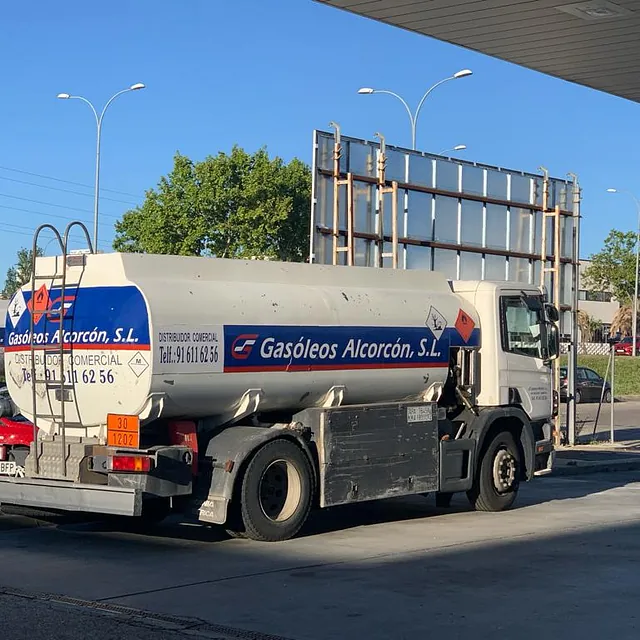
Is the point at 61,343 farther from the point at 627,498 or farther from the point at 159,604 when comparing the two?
the point at 627,498

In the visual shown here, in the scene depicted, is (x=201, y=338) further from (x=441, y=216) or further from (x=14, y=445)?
(x=441, y=216)

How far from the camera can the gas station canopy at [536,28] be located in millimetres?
13242

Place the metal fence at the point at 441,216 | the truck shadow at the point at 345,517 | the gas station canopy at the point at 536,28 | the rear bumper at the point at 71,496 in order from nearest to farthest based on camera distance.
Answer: the rear bumper at the point at 71,496
the truck shadow at the point at 345,517
the gas station canopy at the point at 536,28
the metal fence at the point at 441,216

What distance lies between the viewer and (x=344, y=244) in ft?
62.4

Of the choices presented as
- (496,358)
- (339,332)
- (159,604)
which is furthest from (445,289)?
(159,604)

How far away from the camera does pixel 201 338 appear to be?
37.0 ft

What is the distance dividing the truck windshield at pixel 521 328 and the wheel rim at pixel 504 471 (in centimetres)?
134

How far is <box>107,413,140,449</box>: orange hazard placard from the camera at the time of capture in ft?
36.5

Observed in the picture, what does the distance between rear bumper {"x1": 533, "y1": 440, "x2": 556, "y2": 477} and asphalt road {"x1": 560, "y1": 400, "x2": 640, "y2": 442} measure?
902 cm

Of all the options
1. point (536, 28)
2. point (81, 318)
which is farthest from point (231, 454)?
point (536, 28)

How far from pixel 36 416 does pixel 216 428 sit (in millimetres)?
1814

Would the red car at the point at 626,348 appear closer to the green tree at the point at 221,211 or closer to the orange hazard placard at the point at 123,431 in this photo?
the green tree at the point at 221,211

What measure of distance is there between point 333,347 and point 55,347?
291cm

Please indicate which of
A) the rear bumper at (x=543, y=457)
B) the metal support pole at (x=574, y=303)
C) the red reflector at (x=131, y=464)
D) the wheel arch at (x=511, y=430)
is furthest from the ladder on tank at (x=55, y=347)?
the metal support pole at (x=574, y=303)
